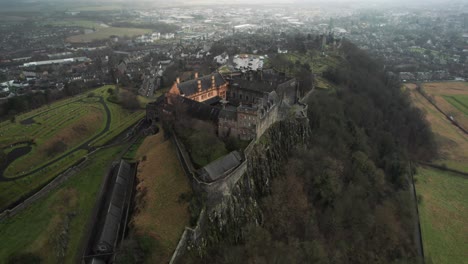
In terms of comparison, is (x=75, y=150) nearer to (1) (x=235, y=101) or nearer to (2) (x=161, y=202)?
(2) (x=161, y=202)

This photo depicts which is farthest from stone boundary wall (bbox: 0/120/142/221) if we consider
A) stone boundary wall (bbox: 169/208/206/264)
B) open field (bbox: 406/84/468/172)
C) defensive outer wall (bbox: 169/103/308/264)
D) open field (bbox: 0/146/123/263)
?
open field (bbox: 406/84/468/172)

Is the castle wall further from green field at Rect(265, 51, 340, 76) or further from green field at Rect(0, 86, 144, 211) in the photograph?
green field at Rect(265, 51, 340, 76)

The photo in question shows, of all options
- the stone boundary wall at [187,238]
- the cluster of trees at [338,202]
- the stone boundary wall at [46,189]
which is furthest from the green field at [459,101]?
the stone boundary wall at [46,189]

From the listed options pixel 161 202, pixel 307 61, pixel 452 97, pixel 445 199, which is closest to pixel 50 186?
pixel 161 202

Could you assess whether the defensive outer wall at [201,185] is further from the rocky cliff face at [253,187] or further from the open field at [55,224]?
the open field at [55,224]

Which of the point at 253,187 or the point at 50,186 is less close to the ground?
the point at 253,187
